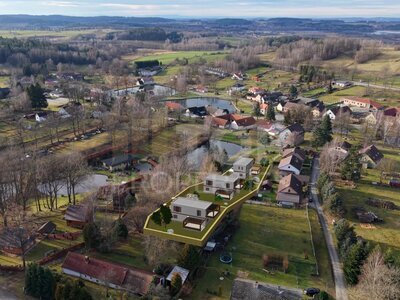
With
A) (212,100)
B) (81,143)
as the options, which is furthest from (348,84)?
(81,143)

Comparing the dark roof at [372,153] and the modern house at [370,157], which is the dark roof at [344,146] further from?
the modern house at [370,157]

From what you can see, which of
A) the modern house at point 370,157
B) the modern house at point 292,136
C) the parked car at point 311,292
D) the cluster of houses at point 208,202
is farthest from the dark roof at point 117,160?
the modern house at point 370,157

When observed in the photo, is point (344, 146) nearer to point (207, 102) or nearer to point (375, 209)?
point (375, 209)

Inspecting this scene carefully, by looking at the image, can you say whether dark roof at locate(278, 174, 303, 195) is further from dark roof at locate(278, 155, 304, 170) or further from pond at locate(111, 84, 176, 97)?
pond at locate(111, 84, 176, 97)

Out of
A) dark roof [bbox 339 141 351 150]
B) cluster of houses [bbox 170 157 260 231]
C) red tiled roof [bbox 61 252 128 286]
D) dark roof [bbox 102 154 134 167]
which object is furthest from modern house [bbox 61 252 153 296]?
dark roof [bbox 339 141 351 150]

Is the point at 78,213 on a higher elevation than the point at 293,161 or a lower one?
lower

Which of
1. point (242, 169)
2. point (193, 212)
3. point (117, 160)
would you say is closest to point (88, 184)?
point (117, 160)
